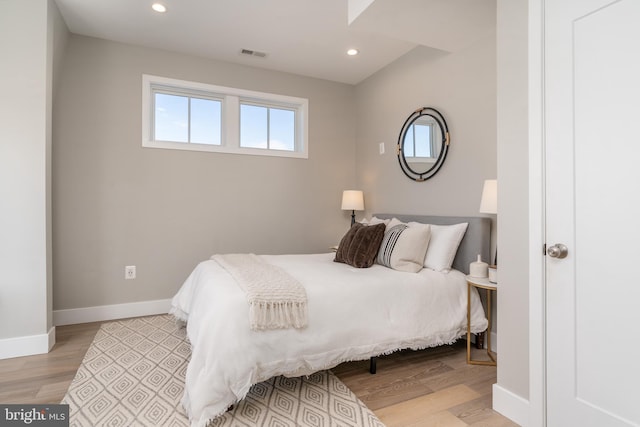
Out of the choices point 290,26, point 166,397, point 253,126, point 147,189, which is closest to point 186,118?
point 253,126

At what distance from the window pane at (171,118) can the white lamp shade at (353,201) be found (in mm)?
1908

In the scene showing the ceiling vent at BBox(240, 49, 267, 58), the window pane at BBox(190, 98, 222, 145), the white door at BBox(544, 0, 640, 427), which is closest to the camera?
the white door at BBox(544, 0, 640, 427)

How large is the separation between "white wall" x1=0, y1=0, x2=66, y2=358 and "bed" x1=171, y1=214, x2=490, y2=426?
1014 mm

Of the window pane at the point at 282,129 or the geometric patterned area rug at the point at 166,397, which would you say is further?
the window pane at the point at 282,129

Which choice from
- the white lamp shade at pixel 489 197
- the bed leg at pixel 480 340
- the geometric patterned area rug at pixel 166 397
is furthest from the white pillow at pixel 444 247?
the geometric patterned area rug at pixel 166 397

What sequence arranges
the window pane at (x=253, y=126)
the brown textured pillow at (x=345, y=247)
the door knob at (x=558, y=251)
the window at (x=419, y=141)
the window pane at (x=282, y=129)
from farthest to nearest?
the window pane at (x=282, y=129)
the window pane at (x=253, y=126)
the window at (x=419, y=141)
the brown textured pillow at (x=345, y=247)
the door knob at (x=558, y=251)

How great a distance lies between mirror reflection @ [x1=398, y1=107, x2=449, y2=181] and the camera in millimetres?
3107

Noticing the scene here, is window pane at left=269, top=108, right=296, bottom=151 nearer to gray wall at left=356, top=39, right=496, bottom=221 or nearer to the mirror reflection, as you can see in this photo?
gray wall at left=356, top=39, right=496, bottom=221

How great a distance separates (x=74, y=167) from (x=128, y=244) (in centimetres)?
87

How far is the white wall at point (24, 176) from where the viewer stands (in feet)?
7.98

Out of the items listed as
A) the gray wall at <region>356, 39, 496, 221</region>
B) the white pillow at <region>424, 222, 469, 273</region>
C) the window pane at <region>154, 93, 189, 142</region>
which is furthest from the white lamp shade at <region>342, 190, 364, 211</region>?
the window pane at <region>154, 93, 189, 142</region>

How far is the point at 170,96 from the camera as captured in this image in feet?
12.0

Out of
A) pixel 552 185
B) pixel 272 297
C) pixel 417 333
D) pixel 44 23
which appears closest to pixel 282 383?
pixel 272 297

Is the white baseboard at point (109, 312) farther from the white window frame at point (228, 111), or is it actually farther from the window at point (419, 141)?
the window at point (419, 141)
